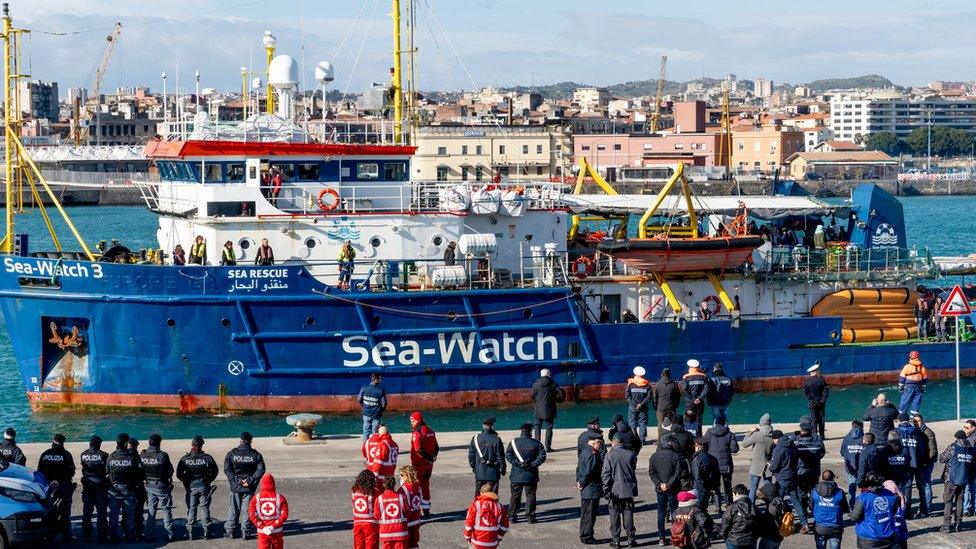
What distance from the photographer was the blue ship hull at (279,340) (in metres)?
24.7

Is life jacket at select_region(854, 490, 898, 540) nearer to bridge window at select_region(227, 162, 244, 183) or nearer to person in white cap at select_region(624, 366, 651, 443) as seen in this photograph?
person in white cap at select_region(624, 366, 651, 443)

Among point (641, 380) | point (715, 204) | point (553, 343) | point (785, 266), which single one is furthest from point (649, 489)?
point (715, 204)

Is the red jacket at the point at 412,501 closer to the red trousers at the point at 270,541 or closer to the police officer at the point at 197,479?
the red trousers at the point at 270,541

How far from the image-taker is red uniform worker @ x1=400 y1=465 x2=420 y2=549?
1315 centimetres

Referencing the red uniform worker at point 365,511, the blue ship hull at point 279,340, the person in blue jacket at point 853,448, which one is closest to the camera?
the red uniform worker at point 365,511

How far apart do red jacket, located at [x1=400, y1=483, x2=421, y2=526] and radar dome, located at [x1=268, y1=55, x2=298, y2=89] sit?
1566 cm

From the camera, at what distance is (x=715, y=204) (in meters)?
31.0

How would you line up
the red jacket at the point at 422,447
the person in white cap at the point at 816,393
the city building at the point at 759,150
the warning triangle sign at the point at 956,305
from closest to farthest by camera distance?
the red jacket at the point at 422,447 → the person in white cap at the point at 816,393 → the warning triangle sign at the point at 956,305 → the city building at the point at 759,150

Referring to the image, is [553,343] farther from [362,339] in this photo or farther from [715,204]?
[715,204]

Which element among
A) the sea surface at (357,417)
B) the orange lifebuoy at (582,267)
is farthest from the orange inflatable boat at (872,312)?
the orange lifebuoy at (582,267)

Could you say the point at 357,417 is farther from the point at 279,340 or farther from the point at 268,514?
the point at 268,514

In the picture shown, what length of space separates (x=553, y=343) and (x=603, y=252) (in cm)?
204

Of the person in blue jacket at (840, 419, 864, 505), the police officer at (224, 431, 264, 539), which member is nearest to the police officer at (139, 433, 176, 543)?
the police officer at (224, 431, 264, 539)

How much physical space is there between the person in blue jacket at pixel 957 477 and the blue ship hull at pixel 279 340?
1112cm
